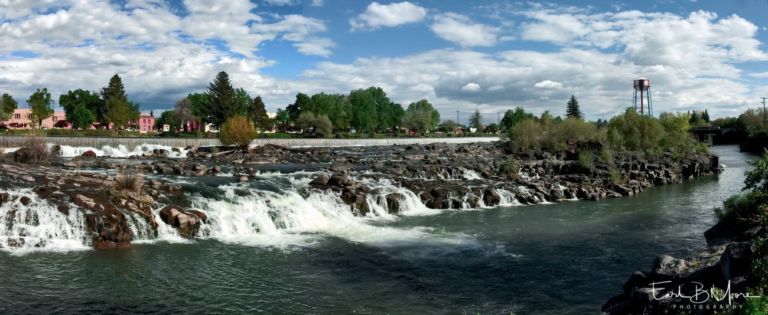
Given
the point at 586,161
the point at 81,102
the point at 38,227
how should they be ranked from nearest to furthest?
the point at 38,227 < the point at 586,161 < the point at 81,102

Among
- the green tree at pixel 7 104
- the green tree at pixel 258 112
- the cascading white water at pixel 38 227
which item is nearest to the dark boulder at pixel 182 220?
the cascading white water at pixel 38 227

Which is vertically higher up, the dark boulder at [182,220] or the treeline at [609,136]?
the treeline at [609,136]

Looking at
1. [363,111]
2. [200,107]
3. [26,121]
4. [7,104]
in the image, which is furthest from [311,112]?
[26,121]

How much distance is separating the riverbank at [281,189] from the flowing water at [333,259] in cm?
32

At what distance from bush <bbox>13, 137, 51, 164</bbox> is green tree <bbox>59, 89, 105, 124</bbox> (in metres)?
81.2

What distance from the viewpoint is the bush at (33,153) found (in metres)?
32.8

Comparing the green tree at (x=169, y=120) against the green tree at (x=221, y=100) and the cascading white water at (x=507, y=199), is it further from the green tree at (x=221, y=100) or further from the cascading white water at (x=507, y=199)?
the cascading white water at (x=507, y=199)

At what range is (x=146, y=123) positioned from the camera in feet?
494

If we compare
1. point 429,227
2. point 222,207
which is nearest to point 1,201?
point 222,207

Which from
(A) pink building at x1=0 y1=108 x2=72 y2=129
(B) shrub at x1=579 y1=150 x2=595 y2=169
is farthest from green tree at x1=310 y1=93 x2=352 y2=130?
(B) shrub at x1=579 y1=150 x2=595 y2=169

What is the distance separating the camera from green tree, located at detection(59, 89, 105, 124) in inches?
4373

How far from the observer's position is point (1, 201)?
66.5ft

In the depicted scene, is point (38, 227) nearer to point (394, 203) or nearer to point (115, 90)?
point (394, 203)

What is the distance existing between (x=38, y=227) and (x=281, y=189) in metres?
11.7
